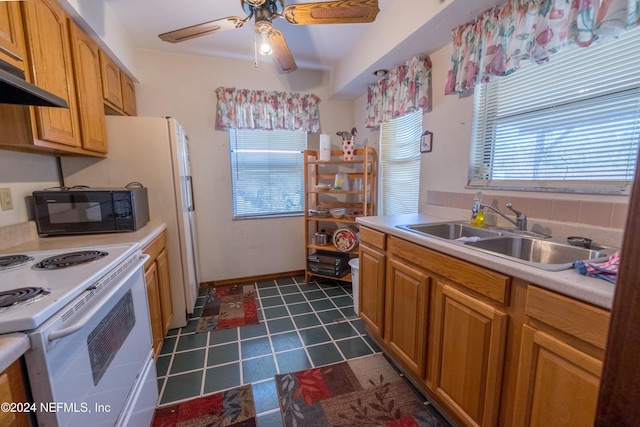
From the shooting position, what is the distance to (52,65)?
4.59 ft

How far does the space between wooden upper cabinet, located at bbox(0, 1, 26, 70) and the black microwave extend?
0.72 meters

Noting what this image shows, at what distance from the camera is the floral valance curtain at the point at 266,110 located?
277 cm

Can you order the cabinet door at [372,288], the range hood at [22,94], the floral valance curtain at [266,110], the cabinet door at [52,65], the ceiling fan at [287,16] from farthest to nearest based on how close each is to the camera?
the floral valance curtain at [266,110] → the cabinet door at [372,288] → the ceiling fan at [287,16] → the cabinet door at [52,65] → the range hood at [22,94]

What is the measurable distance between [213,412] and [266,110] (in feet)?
8.66

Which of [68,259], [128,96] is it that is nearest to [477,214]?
[68,259]

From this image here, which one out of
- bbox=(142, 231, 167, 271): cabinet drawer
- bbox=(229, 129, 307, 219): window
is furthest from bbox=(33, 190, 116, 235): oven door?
bbox=(229, 129, 307, 219): window

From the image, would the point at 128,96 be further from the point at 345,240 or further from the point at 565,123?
the point at 565,123

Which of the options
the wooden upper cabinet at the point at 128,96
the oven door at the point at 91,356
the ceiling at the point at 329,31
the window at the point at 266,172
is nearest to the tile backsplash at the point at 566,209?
the ceiling at the point at 329,31

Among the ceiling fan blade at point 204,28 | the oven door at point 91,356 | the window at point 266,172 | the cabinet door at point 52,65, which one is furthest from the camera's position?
the window at point 266,172

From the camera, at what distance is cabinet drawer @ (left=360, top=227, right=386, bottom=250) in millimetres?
1711

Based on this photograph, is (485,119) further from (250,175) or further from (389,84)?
(250,175)

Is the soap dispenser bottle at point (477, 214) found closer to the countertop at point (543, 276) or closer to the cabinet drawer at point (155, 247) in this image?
the countertop at point (543, 276)

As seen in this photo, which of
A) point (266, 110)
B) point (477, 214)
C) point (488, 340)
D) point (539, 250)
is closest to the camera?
point (488, 340)

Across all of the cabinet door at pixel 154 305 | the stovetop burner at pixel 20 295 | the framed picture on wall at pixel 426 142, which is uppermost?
the framed picture on wall at pixel 426 142
